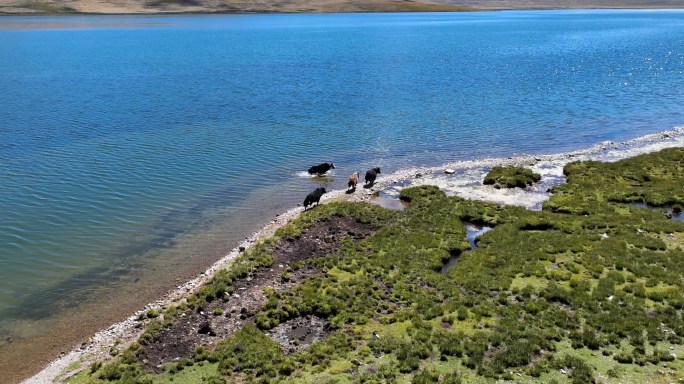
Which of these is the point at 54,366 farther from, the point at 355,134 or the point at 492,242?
the point at 355,134

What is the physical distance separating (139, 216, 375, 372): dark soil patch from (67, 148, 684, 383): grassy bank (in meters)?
0.07

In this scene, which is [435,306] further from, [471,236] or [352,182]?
[352,182]

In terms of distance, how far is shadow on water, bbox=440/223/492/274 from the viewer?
926 inches

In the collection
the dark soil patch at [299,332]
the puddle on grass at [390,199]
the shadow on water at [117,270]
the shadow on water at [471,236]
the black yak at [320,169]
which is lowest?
the shadow on water at [117,270]

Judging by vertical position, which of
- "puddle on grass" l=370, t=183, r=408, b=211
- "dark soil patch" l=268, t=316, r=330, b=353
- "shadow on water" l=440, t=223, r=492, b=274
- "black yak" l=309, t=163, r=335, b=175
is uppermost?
"black yak" l=309, t=163, r=335, b=175

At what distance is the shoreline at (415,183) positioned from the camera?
59.8 ft

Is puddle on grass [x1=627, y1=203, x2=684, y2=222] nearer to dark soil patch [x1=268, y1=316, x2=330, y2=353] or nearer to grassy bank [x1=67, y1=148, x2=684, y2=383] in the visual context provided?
grassy bank [x1=67, y1=148, x2=684, y2=383]

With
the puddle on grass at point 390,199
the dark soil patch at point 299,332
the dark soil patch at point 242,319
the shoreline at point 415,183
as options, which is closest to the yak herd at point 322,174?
the shoreline at point 415,183

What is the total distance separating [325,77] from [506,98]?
2541cm

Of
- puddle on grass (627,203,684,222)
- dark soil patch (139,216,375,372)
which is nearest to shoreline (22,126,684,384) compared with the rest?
dark soil patch (139,216,375,372)

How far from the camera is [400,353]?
1669 cm

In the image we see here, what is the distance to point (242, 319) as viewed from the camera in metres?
19.4

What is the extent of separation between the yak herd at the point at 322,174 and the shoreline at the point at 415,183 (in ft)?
1.74

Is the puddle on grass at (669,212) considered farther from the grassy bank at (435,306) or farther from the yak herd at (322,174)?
the yak herd at (322,174)
